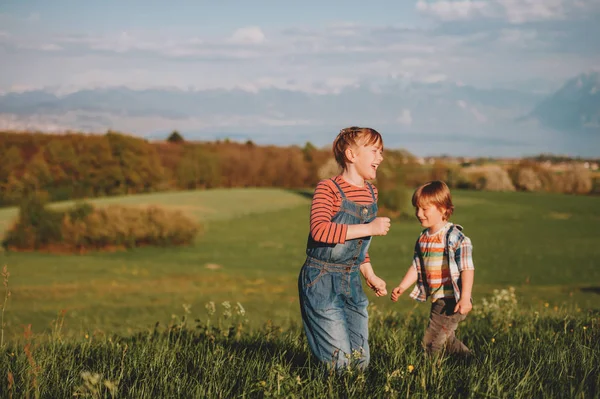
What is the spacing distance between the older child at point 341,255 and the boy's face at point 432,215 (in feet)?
1.51

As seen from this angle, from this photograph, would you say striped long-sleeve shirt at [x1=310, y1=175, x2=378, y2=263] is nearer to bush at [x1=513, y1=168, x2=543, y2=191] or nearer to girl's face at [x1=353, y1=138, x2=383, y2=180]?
girl's face at [x1=353, y1=138, x2=383, y2=180]

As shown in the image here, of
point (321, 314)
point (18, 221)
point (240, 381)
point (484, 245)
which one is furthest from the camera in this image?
point (484, 245)

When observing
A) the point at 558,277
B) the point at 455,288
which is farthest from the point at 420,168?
the point at 455,288

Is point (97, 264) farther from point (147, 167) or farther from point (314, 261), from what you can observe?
point (147, 167)

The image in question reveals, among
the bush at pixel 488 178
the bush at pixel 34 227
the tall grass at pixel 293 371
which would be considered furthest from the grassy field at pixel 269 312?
the bush at pixel 488 178

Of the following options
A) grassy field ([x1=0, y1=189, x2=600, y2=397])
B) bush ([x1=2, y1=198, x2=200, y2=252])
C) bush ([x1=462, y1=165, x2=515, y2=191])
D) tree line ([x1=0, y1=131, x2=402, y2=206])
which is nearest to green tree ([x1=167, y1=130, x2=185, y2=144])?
tree line ([x1=0, y1=131, x2=402, y2=206])

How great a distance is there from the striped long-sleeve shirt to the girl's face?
14 centimetres

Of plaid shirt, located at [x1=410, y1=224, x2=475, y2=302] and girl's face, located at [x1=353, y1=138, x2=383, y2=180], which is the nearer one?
girl's face, located at [x1=353, y1=138, x2=383, y2=180]

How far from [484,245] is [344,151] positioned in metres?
35.3

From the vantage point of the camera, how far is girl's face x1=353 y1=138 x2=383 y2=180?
4.10 meters

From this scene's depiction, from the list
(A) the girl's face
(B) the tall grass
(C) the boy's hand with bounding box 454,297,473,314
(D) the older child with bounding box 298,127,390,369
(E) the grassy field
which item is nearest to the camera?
(B) the tall grass

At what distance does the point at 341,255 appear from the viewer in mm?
4090

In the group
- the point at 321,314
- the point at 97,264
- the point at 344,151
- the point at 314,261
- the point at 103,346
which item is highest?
the point at 344,151

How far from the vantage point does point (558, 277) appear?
2759 cm
